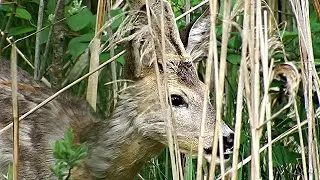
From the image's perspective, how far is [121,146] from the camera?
12.5 feet

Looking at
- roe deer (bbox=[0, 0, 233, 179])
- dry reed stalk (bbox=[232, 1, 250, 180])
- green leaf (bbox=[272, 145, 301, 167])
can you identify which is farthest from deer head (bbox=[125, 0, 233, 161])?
dry reed stalk (bbox=[232, 1, 250, 180])

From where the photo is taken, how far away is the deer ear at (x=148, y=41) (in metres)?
3.28

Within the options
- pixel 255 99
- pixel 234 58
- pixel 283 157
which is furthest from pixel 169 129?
pixel 283 157

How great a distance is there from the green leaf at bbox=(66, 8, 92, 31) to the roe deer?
0.32m

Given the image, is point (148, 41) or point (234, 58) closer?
point (148, 41)

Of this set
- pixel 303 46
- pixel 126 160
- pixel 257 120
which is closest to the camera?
pixel 257 120

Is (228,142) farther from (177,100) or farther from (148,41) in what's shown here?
(148,41)

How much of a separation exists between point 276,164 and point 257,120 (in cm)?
122

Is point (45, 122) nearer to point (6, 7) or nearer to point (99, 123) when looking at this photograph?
point (99, 123)

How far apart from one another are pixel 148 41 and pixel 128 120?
43 cm

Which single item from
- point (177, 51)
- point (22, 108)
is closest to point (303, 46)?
point (177, 51)

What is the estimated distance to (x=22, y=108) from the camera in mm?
3975

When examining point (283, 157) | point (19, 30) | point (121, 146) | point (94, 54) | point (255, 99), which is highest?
point (19, 30)

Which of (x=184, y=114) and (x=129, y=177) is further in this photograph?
(x=129, y=177)
